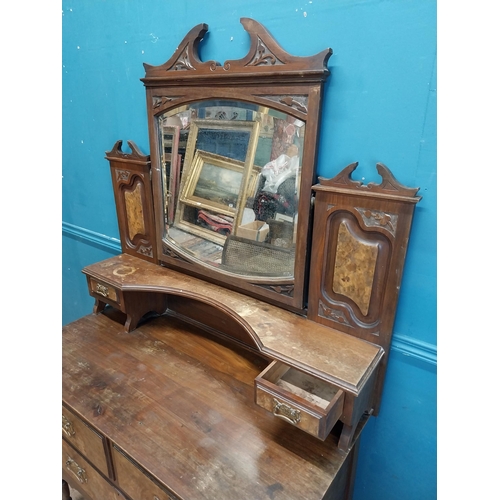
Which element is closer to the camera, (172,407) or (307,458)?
(307,458)

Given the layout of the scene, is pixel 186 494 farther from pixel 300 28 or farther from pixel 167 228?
pixel 300 28

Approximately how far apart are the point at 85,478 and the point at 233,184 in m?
1.14

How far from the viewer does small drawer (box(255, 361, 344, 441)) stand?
83 centimetres

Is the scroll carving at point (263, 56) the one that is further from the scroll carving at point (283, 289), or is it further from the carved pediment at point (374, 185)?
the scroll carving at point (283, 289)

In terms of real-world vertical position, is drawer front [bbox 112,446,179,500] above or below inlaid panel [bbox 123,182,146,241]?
below

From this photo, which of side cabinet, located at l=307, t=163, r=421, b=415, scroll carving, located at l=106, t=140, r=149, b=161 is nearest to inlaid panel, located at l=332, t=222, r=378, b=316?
side cabinet, located at l=307, t=163, r=421, b=415

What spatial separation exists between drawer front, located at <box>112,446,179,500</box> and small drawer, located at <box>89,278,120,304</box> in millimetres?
552

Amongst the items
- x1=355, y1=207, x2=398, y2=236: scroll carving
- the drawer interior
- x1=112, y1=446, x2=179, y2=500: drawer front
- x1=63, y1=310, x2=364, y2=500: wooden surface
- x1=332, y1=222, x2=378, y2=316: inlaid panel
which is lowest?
x1=112, y1=446, x2=179, y2=500: drawer front

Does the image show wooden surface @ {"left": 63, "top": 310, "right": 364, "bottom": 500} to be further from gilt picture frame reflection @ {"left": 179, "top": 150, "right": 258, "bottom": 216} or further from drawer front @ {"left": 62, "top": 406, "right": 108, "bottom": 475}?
gilt picture frame reflection @ {"left": 179, "top": 150, "right": 258, "bottom": 216}

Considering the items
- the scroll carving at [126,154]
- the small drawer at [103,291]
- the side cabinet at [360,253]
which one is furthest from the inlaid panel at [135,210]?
the side cabinet at [360,253]

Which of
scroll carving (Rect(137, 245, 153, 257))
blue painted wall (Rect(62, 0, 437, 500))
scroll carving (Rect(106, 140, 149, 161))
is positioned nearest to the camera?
blue painted wall (Rect(62, 0, 437, 500))

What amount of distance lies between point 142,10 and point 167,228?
0.76m
